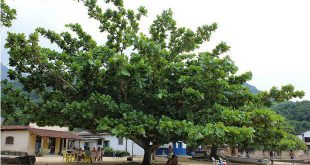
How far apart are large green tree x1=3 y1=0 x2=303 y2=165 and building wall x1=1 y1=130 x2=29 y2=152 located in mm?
18351

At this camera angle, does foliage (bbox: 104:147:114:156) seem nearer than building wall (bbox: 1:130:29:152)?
No

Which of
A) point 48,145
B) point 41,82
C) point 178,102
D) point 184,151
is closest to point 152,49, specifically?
point 178,102

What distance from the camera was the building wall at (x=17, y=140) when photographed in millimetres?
33906

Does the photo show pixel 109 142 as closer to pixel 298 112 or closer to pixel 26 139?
pixel 26 139

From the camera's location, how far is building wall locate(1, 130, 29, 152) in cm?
3391

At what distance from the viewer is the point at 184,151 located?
149 feet

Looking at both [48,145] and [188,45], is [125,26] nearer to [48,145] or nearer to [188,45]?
[188,45]

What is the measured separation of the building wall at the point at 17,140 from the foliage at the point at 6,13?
2140 centimetres

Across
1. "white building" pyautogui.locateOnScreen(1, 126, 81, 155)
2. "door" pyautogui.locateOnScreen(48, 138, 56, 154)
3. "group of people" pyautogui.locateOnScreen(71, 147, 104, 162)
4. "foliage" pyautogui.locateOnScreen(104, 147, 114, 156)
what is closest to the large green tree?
"group of people" pyautogui.locateOnScreen(71, 147, 104, 162)

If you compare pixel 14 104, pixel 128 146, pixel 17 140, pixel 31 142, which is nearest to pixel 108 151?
pixel 128 146

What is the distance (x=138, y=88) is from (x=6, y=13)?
20.9 feet

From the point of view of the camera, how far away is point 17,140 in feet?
112

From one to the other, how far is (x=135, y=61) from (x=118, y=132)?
2.97 m

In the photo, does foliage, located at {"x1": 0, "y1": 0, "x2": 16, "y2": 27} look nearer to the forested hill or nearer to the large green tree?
the large green tree
